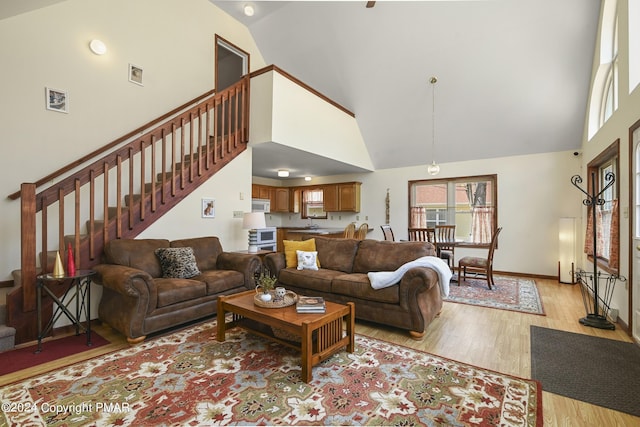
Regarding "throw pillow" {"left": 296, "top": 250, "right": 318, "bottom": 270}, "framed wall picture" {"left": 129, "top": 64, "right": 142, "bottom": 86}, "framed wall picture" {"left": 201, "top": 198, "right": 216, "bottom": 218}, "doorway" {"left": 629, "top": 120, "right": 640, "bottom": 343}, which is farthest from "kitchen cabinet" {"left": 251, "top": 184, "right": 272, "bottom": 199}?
"doorway" {"left": 629, "top": 120, "right": 640, "bottom": 343}

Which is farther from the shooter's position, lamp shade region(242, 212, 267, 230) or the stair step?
lamp shade region(242, 212, 267, 230)

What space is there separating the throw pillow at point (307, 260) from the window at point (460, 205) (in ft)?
12.5

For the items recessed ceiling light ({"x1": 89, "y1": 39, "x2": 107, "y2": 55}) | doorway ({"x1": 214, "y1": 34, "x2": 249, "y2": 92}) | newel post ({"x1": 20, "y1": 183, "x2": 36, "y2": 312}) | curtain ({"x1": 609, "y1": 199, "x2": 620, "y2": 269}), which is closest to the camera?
newel post ({"x1": 20, "y1": 183, "x2": 36, "y2": 312})

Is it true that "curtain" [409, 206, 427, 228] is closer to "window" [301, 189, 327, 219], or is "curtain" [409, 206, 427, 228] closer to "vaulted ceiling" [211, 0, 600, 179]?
"vaulted ceiling" [211, 0, 600, 179]

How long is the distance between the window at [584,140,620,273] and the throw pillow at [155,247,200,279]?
470cm

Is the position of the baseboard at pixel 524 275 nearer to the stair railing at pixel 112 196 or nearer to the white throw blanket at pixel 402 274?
the white throw blanket at pixel 402 274

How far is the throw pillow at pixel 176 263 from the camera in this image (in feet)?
11.5

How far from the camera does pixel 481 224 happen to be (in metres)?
6.40

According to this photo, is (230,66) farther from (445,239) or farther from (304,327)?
(304,327)

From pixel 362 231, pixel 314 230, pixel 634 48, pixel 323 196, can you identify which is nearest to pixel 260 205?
pixel 314 230

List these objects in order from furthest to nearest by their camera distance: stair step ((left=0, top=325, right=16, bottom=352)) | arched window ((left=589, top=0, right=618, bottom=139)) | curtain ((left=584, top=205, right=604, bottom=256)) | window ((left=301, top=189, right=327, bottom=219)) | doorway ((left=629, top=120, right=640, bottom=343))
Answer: window ((left=301, top=189, right=327, bottom=219))
curtain ((left=584, top=205, right=604, bottom=256))
arched window ((left=589, top=0, right=618, bottom=139))
doorway ((left=629, top=120, right=640, bottom=343))
stair step ((left=0, top=325, right=16, bottom=352))

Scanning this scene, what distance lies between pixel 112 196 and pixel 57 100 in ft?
4.32

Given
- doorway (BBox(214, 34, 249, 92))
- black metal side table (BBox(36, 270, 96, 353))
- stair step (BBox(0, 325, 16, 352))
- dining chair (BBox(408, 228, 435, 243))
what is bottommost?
stair step (BBox(0, 325, 16, 352))

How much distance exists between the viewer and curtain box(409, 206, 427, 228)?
279 inches
